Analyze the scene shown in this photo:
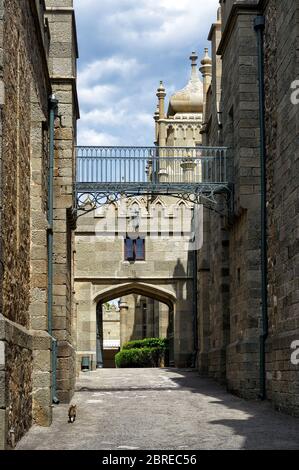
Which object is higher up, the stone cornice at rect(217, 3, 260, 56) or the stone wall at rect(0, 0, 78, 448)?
the stone cornice at rect(217, 3, 260, 56)

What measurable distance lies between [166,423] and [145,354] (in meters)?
22.5

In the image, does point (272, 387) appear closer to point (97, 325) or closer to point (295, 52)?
point (295, 52)

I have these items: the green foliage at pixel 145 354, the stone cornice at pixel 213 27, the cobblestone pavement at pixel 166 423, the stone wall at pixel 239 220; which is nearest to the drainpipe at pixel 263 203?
the stone wall at pixel 239 220

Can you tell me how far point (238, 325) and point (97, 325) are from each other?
13.9 meters

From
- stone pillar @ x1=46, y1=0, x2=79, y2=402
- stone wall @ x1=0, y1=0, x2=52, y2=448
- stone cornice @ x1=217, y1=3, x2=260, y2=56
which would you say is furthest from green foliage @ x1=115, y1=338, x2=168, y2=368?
stone wall @ x1=0, y1=0, x2=52, y2=448

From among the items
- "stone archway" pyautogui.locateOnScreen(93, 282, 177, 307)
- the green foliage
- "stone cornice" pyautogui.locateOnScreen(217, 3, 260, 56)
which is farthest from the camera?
the green foliage

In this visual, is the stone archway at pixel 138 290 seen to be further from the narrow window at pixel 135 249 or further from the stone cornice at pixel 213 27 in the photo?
the stone cornice at pixel 213 27

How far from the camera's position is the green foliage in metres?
34.4

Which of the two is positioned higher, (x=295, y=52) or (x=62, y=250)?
(x=295, y=52)

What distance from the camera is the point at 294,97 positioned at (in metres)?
13.6

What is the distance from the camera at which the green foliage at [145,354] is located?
34.4 m

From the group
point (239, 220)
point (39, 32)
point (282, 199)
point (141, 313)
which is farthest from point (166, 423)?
point (141, 313)

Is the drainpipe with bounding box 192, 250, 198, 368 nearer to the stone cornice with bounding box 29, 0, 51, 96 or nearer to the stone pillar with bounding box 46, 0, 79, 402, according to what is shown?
the stone pillar with bounding box 46, 0, 79, 402
